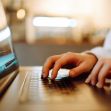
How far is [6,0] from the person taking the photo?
9.11 ft

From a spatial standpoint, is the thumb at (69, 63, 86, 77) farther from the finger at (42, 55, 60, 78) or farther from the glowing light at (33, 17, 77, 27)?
the glowing light at (33, 17, 77, 27)

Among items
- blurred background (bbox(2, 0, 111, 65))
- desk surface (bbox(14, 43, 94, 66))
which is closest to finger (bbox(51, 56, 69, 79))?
desk surface (bbox(14, 43, 94, 66))

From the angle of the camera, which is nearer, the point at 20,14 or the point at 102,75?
the point at 102,75

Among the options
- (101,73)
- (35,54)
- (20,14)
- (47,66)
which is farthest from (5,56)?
(20,14)

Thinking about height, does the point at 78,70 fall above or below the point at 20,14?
above

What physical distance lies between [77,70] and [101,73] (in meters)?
0.14

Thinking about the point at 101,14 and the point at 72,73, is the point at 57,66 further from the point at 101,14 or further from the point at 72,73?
the point at 101,14

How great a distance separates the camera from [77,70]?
2.41 ft

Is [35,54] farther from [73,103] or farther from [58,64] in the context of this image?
[73,103]

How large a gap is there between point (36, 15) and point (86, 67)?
7.00 feet

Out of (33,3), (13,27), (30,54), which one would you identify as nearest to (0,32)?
(30,54)

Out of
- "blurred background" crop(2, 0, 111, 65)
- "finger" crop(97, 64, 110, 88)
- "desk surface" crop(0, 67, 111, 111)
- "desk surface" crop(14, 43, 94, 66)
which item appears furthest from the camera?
"blurred background" crop(2, 0, 111, 65)

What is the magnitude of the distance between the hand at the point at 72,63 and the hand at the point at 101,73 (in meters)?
0.10

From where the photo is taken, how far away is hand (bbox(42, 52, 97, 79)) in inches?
28.4
